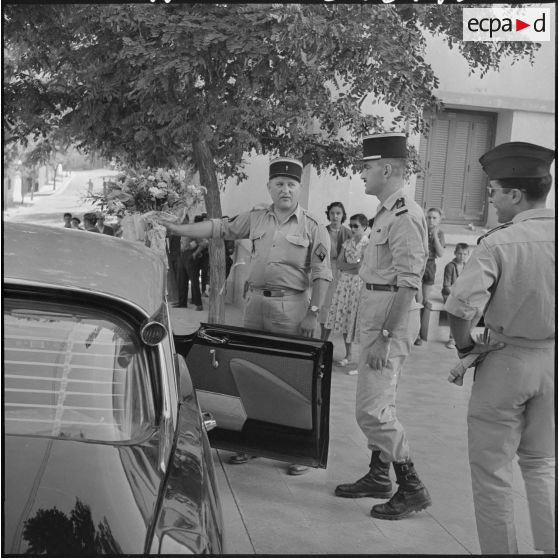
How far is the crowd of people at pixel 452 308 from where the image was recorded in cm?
319

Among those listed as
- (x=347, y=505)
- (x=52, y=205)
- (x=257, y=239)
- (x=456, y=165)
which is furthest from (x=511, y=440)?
(x=52, y=205)

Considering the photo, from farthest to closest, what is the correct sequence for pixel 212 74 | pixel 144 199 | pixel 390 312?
pixel 212 74, pixel 144 199, pixel 390 312

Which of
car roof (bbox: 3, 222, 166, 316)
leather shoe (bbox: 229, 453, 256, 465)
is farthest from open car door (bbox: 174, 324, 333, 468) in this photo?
Result: car roof (bbox: 3, 222, 166, 316)

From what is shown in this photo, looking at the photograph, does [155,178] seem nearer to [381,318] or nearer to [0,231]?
[381,318]

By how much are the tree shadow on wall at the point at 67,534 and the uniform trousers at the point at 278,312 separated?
3.41 meters

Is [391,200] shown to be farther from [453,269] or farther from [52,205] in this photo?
[52,205]

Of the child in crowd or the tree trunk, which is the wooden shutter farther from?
the tree trunk

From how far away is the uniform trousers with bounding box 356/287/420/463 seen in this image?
4316 mm

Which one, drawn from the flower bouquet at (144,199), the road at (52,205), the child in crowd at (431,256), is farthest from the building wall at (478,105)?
the road at (52,205)

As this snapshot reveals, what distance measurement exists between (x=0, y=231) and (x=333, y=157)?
736cm

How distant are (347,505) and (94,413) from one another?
2.54 m

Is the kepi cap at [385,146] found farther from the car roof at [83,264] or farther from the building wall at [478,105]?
the building wall at [478,105]

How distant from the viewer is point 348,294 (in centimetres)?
887

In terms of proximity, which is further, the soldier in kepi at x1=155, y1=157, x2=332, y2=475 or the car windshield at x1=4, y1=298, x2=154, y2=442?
the soldier in kepi at x1=155, y1=157, x2=332, y2=475
